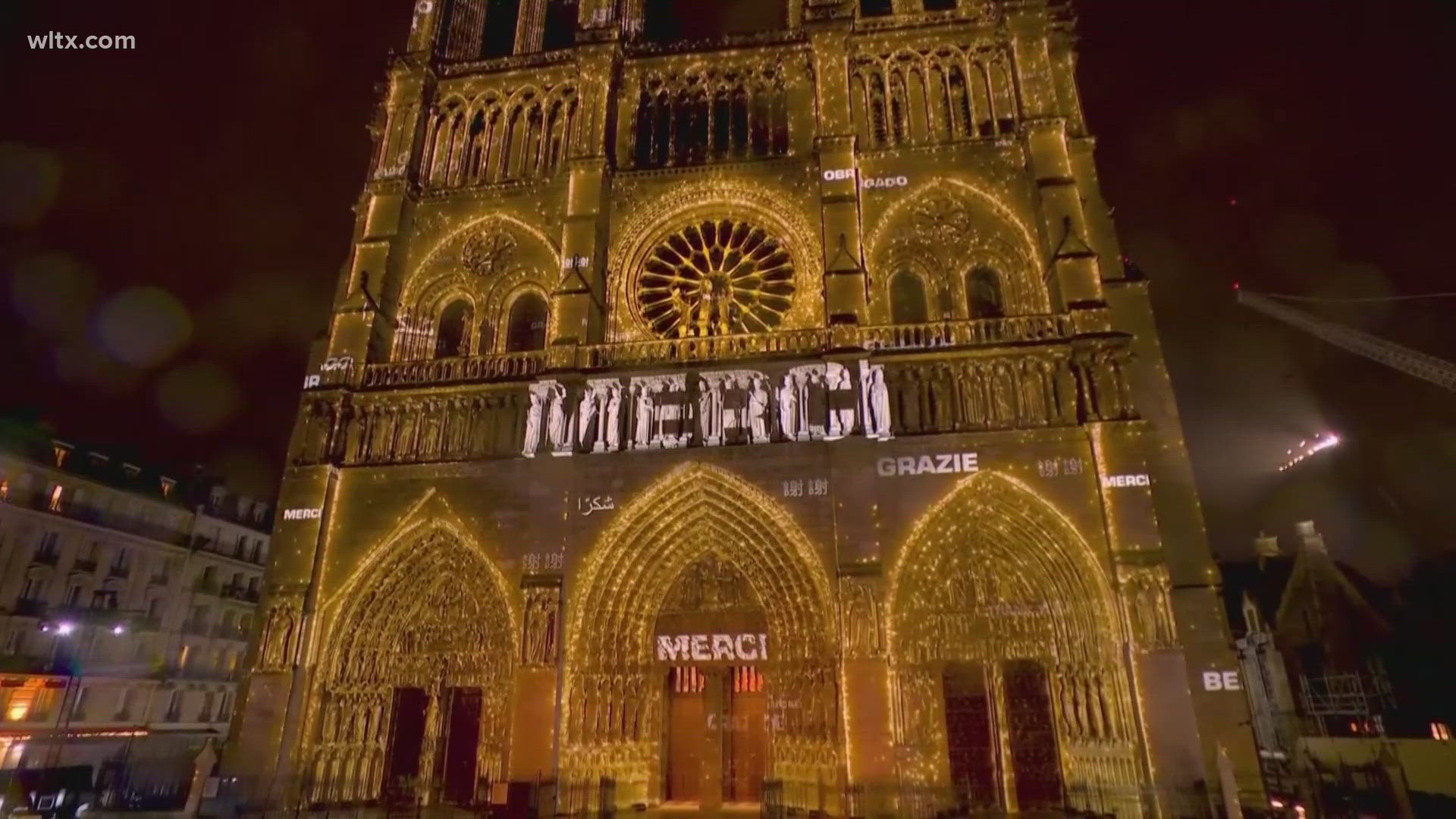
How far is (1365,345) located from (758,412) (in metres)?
35.4

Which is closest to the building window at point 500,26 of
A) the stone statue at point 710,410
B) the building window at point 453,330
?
the building window at point 453,330

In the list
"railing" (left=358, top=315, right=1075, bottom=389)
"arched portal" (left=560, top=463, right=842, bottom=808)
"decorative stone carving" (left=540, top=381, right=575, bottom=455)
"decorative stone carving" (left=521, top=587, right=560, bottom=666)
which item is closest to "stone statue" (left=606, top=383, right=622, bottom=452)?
"railing" (left=358, top=315, right=1075, bottom=389)

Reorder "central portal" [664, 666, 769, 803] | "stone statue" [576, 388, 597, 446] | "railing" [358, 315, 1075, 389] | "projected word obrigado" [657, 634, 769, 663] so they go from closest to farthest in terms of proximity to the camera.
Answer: "central portal" [664, 666, 769, 803] < "projected word obrigado" [657, 634, 769, 663] < "railing" [358, 315, 1075, 389] < "stone statue" [576, 388, 597, 446]

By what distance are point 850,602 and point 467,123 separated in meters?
17.2

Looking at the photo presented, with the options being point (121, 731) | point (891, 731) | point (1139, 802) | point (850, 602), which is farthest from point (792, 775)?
point (121, 731)

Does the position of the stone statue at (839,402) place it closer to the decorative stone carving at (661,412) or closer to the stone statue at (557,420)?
the decorative stone carving at (661,412)

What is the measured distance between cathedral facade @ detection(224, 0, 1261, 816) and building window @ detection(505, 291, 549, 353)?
0.30 ft

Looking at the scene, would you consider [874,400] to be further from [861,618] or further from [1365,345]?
[1365,345]

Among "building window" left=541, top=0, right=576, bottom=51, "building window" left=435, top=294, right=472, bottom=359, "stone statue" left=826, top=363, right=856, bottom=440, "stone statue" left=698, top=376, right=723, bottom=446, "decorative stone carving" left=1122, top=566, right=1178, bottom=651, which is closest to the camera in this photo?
"decorative stone carving" left=1122, top=566, right=1178, bottom=651

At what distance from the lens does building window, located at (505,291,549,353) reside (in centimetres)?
2053

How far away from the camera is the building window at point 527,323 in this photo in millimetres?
20531

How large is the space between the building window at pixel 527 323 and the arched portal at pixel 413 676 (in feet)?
17.1

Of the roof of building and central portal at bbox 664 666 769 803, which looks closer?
central portal at bbox 664 666 769 803

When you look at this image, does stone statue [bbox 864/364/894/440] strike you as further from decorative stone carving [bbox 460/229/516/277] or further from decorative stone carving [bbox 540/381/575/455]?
decorative stone carving [bbox 460/229/516/277]
